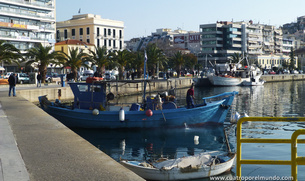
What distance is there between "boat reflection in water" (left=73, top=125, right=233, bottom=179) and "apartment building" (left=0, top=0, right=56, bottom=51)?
53231 millimetres

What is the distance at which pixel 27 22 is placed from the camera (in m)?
73.5

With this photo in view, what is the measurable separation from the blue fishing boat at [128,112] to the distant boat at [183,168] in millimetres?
8517

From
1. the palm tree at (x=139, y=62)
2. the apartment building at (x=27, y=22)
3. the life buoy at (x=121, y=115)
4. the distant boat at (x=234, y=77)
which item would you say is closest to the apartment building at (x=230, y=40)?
the distant boat at (x=234, y=77)

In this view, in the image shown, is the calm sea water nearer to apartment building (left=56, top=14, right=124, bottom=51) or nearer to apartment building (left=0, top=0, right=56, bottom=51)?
apartment building (left=0, top=0, right=56, bottom=51)

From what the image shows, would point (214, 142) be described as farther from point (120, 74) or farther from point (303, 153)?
point (120, 74)

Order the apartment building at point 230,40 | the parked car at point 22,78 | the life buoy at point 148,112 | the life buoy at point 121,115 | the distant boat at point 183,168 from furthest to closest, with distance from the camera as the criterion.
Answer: the apartment building at point 230,40, the parked car at point 22,78, the life buoy at point 121,115, the life buoy at point 148,112, the distant boat at point 183,168

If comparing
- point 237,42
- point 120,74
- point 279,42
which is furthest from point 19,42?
point 279,42

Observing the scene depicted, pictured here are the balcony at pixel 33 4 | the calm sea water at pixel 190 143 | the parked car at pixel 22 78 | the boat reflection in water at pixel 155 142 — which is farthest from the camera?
the balcony at pixel 33 4

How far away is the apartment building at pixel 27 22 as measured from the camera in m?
68.5

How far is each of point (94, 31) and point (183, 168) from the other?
83643mm

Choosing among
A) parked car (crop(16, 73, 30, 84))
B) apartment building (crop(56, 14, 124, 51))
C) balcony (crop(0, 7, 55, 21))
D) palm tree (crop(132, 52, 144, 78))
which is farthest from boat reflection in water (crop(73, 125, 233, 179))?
apartment building (crop(56, 14, 124, 51))

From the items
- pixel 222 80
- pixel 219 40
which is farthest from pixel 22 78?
pixel 219 40

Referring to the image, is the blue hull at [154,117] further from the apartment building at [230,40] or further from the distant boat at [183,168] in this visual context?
the apartment building at [230,40]

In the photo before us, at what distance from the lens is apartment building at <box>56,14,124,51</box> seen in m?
92.5
